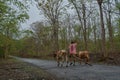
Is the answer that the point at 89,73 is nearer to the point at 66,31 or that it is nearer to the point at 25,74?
the point at 25,74

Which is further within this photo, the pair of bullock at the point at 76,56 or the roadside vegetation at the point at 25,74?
the pair of bullock at the point at 76,56

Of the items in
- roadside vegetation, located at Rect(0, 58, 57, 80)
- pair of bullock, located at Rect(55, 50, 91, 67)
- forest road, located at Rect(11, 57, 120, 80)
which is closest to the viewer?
forest road, located at Rect(11, 57, 120, 80)

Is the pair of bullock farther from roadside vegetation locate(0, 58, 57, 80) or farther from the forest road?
the forest road

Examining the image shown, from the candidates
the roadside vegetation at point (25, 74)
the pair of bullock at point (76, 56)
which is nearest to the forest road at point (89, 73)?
the roadside vegetation at point (25, 74)

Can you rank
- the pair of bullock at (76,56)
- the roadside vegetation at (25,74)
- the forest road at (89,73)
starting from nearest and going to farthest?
the forest road at (89,73) → the roadside vegetation at (25,74) → the pair of bullock at (76,56)

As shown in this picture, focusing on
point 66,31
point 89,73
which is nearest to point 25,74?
point 89,73

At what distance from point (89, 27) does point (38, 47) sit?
34715 mm

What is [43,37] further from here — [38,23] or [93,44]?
[93,44]

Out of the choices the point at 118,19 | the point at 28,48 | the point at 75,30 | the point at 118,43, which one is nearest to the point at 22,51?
the point at 28,48

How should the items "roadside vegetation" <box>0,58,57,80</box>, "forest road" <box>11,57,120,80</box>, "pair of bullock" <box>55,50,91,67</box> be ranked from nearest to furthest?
1. "forest road" <box>11,57,120,80</box>
2. "roadside vegetation" <box>0,58,57,80</box>
3. "pair of bullock" <box>55,50,91,67</box>

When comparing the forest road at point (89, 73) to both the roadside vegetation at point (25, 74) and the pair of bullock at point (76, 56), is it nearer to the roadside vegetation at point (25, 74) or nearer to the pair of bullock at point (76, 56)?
the roadside vegetation at point (25, 74)

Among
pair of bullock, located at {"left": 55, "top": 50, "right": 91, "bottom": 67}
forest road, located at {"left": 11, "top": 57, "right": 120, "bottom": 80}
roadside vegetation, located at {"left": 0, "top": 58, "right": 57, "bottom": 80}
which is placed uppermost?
pair of bullock, located at {"left": 55, "top": 50, "right": 91, "bottom": 67}

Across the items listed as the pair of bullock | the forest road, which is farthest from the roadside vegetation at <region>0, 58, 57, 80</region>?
the pair of bullock

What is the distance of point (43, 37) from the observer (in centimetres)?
8988
